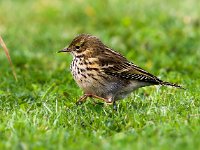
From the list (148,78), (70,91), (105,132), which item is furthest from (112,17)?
(105,132)

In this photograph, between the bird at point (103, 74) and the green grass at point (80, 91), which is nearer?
the green grass at point (80, 91)

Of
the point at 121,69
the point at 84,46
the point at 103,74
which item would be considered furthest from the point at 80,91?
the point at 103,74

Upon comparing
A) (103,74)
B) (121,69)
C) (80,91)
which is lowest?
(80,91)

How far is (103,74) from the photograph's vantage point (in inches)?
326

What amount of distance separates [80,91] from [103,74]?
1.39m

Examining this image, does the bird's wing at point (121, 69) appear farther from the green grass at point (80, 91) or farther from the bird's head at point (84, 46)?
the green grass at point (80, 91)

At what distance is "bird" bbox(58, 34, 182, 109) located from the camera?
8.19 metres

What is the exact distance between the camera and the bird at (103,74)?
819 cm

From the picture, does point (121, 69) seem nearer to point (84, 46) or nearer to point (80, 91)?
point (84, 46)

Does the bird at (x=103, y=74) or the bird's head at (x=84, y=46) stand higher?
the bird's head at (x=84, y=46)

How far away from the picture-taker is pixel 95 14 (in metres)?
15.8

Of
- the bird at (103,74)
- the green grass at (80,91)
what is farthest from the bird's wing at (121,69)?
the green grass at (80,91)

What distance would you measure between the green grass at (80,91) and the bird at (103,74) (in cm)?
21

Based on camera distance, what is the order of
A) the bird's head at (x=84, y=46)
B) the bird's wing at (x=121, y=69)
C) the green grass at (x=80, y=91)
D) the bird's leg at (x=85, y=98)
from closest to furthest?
the green grass at (x=80, y=91)
the bird's leg at (x=85, y=98)
the bird's wing at (x=121, y=69)
the bird's head at (x=84, y=46)
